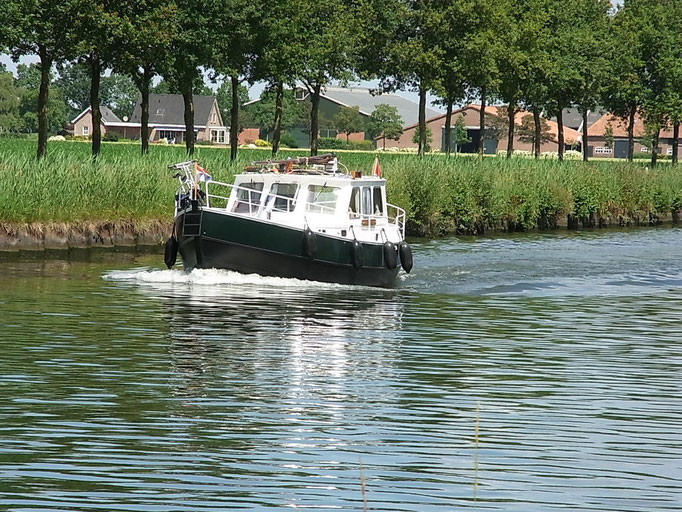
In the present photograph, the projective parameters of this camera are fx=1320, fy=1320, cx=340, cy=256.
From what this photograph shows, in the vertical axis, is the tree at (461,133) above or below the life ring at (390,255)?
above

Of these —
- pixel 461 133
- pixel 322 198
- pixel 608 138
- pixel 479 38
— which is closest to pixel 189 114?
pixel 479 38

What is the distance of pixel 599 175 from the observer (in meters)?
60.1

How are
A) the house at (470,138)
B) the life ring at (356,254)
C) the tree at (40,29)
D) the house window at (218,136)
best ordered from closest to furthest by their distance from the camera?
the life ring at (356,254), the tree at (40,29), the house at (470,138), the house window at (218,136)

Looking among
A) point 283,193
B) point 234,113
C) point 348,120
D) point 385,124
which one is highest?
point 348,120

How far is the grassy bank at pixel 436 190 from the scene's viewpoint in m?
36.6

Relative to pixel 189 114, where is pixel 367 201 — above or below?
below

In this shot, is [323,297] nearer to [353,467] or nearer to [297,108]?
[353,467]

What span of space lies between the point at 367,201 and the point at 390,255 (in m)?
1.59

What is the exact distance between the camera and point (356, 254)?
1214 inches

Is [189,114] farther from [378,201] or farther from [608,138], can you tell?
[608,138]

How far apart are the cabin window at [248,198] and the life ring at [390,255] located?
3.28m

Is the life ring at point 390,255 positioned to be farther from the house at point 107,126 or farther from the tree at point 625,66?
the house at point 107,126

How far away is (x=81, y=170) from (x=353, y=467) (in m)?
27.6

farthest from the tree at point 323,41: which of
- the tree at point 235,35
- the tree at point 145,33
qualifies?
the tree at point 145,33
